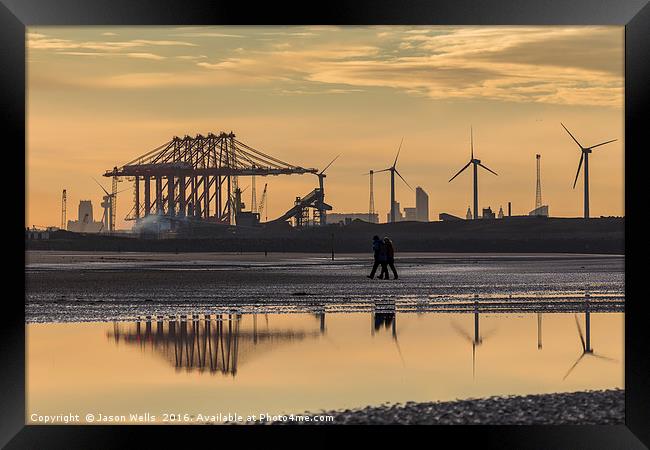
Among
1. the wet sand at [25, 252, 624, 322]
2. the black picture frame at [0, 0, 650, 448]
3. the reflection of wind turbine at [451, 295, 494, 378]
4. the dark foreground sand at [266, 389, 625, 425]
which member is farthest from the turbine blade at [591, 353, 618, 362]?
the wet sand at [25, 252, 624, 322]

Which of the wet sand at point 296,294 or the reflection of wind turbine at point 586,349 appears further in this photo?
the wet sand at point 296,294

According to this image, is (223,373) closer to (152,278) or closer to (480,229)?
(152,278)

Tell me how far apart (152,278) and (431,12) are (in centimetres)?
3682

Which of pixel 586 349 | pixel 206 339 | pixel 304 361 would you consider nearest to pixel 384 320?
pixel 206 339

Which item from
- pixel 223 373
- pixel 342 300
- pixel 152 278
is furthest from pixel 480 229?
pixel 223 373

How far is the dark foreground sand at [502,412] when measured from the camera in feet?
40.0

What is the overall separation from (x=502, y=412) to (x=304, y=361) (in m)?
5.69

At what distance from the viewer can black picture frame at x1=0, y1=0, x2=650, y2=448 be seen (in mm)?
10750

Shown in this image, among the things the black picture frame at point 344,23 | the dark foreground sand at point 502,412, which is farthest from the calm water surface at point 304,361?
the black picture frame at point 344,23

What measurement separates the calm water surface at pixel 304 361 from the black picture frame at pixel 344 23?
2102mm

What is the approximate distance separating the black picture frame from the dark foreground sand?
3.76 feet

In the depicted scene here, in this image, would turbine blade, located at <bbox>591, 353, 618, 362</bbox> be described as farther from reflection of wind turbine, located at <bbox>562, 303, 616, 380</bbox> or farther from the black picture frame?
the black picture frame

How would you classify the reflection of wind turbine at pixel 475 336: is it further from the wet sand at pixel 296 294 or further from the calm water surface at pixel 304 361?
the wet sand at pixel 296 294

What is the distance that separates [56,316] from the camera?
86.4 ft
